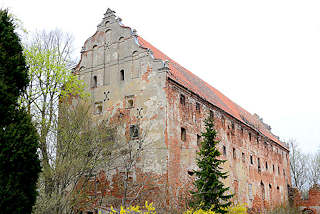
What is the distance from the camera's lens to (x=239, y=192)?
33.5 m

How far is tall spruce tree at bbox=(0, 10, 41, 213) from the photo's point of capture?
12.1 meters

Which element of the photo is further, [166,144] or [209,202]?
[166,144]

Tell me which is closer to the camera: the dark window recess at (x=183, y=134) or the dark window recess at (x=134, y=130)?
the dark window recess at (x=134, y=130)

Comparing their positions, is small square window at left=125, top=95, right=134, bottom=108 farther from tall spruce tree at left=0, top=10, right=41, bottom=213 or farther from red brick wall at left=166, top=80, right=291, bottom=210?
tall spruce tree at left=0, top=10, right=41, bottom=213

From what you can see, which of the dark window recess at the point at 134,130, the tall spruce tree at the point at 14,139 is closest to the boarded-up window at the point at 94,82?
the dark window recess at the point at 134,130

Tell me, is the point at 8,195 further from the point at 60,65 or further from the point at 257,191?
the point at 257,191

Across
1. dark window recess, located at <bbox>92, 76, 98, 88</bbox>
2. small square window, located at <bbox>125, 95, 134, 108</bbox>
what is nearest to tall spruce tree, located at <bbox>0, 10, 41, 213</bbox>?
small square window, located at <bbox>125, 95, 134, 108</bbox>

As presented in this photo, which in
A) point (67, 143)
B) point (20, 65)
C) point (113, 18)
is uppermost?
point (113, 18)

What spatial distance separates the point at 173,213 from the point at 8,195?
11.3 metres

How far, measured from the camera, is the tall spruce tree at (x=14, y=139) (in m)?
12.1

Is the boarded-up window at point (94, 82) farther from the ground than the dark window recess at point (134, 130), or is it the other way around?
the boarded-up window at point (94, 82)

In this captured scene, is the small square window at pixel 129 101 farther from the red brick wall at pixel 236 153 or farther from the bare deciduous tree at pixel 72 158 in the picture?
the bare deciduous tree at pixel 72 158

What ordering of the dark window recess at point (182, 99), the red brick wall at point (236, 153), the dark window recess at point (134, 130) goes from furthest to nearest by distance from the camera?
the dark window recess at point (182, 99)
the dark window recess at point (134, 130)
the red brick wall at point (236, 153)

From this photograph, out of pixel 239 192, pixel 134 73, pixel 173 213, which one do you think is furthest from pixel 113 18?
pixel 239 192
